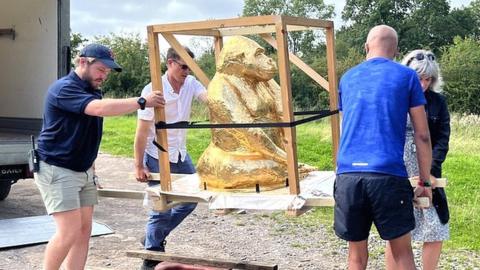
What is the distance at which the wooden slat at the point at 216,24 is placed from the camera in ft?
10.9

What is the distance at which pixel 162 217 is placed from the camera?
4.46m

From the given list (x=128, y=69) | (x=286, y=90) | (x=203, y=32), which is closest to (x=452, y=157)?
(x=203, y=32)

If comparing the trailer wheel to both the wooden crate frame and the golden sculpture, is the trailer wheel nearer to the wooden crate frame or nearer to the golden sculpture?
the wooden crate frame

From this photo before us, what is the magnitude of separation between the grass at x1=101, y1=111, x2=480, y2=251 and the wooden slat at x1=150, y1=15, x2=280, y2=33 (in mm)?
1385

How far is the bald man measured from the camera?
3.08 m

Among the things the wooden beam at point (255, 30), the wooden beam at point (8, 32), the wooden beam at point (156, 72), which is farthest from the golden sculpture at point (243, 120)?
the wooden beam at point (8, 32)

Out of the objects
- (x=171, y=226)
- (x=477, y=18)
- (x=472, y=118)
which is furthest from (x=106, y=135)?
(x=477, y=18)

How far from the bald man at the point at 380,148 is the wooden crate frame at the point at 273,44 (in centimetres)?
29

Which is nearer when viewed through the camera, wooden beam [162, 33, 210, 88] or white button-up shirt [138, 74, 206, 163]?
wooden beam [162, 33, 210, 88]

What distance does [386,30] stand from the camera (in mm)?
3256

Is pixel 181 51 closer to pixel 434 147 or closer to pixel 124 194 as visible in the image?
pixel 124 194

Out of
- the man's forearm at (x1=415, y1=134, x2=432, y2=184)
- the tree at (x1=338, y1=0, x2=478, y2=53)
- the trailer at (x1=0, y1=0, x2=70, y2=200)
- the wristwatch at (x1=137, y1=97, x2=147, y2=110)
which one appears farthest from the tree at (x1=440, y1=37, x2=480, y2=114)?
the wristwatch at (x1=137, y1=97, x2=147, y2=110)

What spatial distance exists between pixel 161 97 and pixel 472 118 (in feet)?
42.5

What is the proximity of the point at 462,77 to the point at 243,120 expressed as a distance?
2720 centimetres
